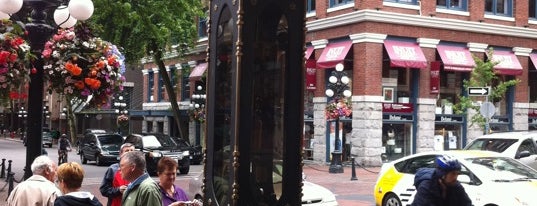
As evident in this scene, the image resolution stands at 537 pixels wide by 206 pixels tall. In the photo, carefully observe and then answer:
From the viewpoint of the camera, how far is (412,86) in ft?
98.2

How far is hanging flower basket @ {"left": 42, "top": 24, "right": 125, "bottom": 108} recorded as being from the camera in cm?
749

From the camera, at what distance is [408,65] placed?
2814cm

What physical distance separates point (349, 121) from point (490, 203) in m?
18.9

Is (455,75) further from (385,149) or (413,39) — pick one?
(385,149)

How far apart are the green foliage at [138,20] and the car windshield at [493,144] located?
1345 cm

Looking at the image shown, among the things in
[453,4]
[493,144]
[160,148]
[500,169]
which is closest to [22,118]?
[160,148]

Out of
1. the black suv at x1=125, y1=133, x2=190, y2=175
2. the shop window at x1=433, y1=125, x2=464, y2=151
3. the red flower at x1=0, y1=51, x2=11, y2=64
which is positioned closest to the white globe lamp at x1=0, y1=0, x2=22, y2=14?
the red flower at x1=0, y1=51, x2=11, y2=64

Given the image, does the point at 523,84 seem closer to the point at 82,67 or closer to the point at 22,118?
the point at 82,67

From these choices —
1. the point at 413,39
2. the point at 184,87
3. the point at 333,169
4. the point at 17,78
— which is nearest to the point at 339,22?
the point at 413,39

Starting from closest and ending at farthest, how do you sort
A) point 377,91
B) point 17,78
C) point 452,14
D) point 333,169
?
point 17,78, point 333,169, point 377,91, point 452,14

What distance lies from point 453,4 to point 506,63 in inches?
150

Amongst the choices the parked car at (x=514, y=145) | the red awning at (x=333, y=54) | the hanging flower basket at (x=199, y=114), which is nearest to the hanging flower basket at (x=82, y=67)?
the parked car at (x=514, y=145)

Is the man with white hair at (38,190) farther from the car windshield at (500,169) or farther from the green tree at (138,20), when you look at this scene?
the green tree at (138,20)

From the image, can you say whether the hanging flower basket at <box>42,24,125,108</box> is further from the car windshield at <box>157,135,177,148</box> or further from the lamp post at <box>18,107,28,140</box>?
the lamp post at <box>18,107,28,140</box>
